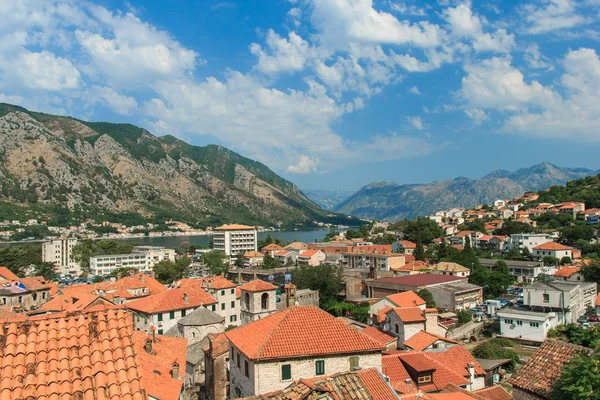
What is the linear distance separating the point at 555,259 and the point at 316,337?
240 ft

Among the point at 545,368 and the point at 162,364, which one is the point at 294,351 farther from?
the point at 545,368

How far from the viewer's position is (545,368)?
14422 millimetres

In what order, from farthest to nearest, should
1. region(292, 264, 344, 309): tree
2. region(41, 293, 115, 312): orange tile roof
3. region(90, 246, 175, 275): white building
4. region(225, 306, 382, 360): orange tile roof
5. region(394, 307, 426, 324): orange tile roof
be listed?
region(90, 246, 175, 275): white building
region(292, 264, 344, 309): tree
region(41, 293, 115, 312): orange tile roof
region(394, 307, 426, 324): orange tile roof
region(225, 306, 382, 360): orange tile roof

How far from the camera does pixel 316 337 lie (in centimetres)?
1781

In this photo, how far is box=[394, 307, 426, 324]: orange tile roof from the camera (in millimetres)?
34688

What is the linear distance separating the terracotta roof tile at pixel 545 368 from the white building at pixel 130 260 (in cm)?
10116

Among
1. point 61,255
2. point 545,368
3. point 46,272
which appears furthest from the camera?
point 61,255

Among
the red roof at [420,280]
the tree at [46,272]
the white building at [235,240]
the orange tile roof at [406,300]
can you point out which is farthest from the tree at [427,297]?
the white building at [235,240]

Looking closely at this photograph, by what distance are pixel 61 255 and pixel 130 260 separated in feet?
63.2

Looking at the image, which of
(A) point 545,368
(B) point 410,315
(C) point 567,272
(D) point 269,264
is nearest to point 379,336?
(B) point 410,315

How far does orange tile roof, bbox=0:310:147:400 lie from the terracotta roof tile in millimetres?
12285

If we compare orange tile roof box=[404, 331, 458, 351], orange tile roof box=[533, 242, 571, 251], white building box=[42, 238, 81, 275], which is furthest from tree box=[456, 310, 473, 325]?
white building box=[42, 238, 81, 275]

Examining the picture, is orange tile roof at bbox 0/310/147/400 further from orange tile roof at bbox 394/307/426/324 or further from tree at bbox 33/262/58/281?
tree at bbox 33/262/58/281

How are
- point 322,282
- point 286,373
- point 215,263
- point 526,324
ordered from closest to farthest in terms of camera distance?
Result: point 286,373 < point 526,324 < point 322,282 < point 215,263
